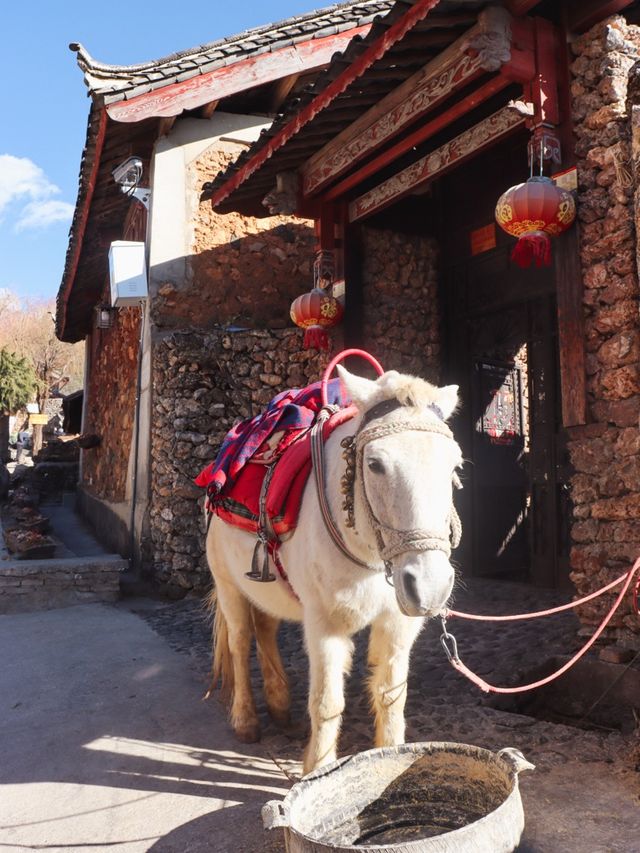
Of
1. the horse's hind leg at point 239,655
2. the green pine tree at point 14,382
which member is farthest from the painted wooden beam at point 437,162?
the green pine tree at point 14,382

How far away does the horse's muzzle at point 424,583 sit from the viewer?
1.84 metres

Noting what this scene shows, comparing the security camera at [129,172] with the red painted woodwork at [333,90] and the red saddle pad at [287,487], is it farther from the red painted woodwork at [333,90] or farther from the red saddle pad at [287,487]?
the red saddle pad at [287,487]

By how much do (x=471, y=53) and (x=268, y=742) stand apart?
13.2 ft

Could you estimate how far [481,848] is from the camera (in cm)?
170

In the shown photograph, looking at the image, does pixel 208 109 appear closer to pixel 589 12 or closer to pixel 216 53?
pixel 216 53

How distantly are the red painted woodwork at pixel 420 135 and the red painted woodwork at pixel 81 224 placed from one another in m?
2.83

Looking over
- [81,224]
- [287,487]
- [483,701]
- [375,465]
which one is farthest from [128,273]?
[375,465]

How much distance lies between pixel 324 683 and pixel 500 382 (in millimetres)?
5217

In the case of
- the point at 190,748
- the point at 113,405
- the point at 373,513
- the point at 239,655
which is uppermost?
the point at 113,405

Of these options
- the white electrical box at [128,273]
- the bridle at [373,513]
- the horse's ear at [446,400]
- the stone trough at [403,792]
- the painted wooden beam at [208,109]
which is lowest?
the stone trough at [403,792]

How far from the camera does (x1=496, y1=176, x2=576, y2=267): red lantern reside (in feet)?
12.3

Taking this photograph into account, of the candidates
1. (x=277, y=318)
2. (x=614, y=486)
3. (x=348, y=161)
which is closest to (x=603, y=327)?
(x=614, y=486)

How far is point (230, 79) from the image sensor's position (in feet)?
24.2

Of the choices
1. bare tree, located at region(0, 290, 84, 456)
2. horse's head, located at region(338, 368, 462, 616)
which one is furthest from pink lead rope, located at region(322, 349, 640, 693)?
bare tree, located at region(0, 290, 84, 456)
